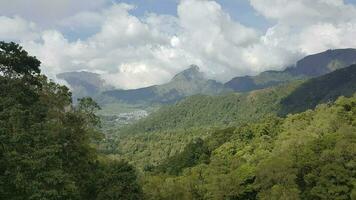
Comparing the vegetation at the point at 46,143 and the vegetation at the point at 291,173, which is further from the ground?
the vegetation at the point at 46,143

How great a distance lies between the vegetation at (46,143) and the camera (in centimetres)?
4078

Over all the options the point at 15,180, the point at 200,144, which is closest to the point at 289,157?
the point at 15,180

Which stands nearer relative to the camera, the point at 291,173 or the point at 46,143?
the point at 46,143

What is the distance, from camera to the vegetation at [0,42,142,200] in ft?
134

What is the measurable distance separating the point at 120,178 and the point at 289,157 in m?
46.3

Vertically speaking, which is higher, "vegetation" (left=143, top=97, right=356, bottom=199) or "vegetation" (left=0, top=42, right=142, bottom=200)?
"vegetation" (left=0, top=42, right=142, bottom=200)

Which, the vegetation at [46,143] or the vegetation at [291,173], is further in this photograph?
the vegetation at [291,173]

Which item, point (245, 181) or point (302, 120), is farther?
point (302, 120)

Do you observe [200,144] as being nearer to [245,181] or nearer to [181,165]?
[181,165]

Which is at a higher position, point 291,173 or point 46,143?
point 46,143

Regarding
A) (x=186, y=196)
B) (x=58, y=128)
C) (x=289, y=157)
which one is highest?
(x=58, y=128)

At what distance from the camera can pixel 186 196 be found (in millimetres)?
95188

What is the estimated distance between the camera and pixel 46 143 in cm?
4575

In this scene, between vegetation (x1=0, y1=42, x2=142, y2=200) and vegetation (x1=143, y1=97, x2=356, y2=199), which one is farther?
vegetation (x1=143, y1=97, x2=356, y2=199)
